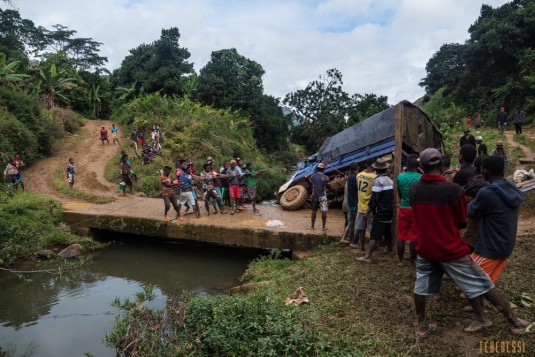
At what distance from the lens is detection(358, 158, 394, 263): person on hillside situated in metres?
5.87

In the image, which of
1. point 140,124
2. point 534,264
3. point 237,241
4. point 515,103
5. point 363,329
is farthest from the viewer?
point 515,103

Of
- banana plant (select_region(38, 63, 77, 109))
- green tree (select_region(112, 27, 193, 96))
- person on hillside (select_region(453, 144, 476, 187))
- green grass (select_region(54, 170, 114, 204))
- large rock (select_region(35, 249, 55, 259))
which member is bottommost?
large rock (select_region(35, 249, 55, 259))

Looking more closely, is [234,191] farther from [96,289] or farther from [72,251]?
[72,251]

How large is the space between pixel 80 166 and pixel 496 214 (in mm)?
17750

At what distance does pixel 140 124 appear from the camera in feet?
68.8

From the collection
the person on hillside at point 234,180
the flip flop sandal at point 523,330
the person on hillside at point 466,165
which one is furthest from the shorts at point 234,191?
the flip flop sandal at point 523,330

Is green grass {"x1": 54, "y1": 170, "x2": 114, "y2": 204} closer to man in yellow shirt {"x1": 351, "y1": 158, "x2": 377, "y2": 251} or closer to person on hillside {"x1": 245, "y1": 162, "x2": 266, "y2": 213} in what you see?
person on hillside {"x1": 245, "y1": 162, "x2": 266, "y2": 213}

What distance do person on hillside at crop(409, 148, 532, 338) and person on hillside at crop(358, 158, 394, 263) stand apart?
7.16 feet

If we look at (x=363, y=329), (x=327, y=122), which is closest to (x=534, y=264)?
(x=363, y=329)

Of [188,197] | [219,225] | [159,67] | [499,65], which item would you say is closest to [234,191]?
[188,197]

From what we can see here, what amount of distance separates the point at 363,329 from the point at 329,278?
1584 mm

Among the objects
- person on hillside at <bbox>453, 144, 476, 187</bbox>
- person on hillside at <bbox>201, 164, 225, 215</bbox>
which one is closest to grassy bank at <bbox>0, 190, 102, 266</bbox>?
person on hillside at <bbox>201, 164, 225, 215</bbox>

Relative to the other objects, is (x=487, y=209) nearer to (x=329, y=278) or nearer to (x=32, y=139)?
(x=329, y=278)

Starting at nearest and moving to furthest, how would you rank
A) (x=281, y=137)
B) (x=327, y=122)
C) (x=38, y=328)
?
(x=38, y=328) < (x=281, y=137) < (x=327, y=122)
